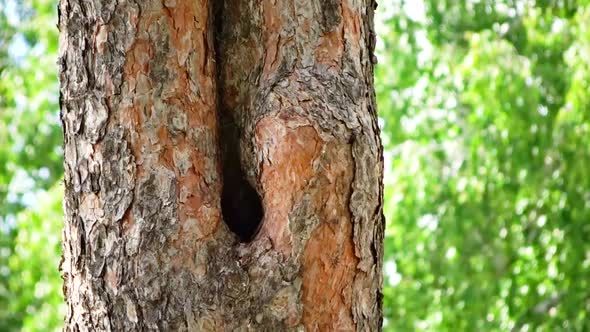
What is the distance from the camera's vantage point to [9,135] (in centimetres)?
718

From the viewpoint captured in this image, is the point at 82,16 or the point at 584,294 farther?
the point at 584,294

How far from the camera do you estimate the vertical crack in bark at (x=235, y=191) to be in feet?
6.63

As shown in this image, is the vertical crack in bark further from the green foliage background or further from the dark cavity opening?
the green foliage background

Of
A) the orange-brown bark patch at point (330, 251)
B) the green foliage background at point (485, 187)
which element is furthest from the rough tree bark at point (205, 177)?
the green foliage background at point (485, 187)

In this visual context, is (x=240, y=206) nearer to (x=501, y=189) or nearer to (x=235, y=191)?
(x=235, y=191)

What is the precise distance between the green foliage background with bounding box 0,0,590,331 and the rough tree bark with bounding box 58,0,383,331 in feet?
9.85

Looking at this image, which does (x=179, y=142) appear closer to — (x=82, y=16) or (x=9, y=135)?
(x=82, y=16)

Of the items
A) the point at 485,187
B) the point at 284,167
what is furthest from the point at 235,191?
the point at 485,187

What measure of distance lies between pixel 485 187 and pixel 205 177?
3709 mm

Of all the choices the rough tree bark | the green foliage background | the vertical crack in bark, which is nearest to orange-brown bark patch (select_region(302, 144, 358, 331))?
the rough tree bark

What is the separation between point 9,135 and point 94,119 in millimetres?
5473

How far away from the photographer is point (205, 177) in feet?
6.32

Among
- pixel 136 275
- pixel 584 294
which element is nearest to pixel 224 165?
pixel 136 275

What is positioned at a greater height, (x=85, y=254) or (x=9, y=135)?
(x=9, y=135)
